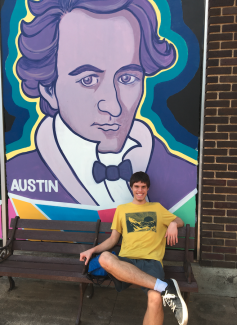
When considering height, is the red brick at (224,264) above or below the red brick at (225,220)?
below

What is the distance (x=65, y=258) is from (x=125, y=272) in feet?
3.38

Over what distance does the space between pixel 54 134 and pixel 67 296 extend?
6.96ft

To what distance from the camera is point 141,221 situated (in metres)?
2.77

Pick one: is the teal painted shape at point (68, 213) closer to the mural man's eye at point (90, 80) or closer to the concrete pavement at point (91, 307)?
the concrete pavement at point (91, 307)

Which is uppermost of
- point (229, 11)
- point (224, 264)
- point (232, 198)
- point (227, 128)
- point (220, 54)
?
point (229, 11)

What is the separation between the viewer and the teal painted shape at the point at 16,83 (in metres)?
3.40

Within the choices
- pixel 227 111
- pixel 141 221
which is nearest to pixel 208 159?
pixel 227 111

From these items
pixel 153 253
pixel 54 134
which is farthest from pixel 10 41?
pixel 153 253

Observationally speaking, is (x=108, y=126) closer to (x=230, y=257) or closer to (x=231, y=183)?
(x=231, y=183)

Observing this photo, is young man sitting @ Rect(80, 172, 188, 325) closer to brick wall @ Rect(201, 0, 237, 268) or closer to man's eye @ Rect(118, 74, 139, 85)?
brick wall @ Rect(201, 0, 237, 268)

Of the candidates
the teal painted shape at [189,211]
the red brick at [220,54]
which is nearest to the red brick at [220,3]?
the red brick at [220,54]

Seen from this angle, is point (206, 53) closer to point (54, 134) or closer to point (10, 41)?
point (54, 134)

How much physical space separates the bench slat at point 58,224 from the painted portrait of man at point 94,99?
0.39 meters

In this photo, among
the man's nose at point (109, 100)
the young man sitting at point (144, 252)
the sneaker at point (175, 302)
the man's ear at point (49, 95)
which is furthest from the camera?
the man's ear at point (49, 95)
